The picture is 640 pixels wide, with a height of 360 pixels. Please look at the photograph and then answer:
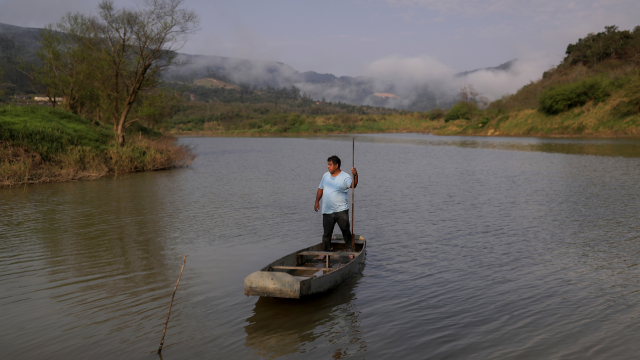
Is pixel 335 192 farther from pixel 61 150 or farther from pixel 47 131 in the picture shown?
pixel 47 131

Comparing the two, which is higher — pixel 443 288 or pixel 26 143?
pixel 26 143

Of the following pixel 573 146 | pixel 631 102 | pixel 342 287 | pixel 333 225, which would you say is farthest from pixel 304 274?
pixel 631 102

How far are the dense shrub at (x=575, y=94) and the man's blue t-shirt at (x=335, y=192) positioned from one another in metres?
66.3

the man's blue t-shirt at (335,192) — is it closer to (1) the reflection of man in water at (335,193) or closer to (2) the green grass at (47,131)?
(1) the reflection of man in water at (335,193)

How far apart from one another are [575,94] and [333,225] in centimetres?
6847

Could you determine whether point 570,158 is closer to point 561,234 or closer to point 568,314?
point 561,234

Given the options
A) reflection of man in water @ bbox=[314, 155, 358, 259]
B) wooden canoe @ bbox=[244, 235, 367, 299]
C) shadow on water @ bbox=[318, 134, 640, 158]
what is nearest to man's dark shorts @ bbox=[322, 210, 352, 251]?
reflection of man in water @ bbox=[314, 155, 358, 259]

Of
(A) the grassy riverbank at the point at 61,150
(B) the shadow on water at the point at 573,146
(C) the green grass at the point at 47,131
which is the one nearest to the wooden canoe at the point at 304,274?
(A) the grassy riverbank at the point at 61,150

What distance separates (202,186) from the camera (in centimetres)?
2305

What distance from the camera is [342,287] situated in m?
8.27

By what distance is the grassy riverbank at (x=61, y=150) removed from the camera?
75.4ft

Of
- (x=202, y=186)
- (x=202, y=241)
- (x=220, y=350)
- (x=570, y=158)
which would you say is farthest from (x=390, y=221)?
(x=570, y=158)

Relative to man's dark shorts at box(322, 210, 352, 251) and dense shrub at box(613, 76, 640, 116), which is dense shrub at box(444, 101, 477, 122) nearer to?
dense shrub at box(613, 76, 640, 116)

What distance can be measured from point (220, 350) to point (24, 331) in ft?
9.47
